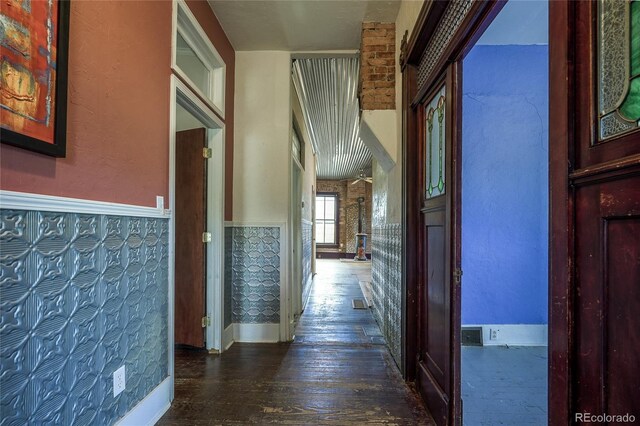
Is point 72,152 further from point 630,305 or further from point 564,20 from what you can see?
point 630,305

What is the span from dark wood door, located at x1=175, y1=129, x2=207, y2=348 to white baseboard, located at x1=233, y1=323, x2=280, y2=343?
0.41 m

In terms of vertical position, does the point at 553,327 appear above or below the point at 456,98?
below

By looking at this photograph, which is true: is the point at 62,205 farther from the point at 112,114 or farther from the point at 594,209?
the point at 594,209

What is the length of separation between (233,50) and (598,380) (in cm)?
371

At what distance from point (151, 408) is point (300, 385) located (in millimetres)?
994

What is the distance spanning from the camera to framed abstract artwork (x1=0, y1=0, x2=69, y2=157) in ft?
3.27

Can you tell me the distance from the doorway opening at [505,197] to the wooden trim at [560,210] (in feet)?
7.06

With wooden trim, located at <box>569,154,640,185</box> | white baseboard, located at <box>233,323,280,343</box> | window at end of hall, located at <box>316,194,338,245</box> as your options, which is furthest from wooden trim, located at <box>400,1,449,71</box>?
window at end of hall, located at <box>316,194,338,245</box>

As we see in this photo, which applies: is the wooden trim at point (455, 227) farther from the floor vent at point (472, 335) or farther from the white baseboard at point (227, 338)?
the white baseboard at point (227, 338)

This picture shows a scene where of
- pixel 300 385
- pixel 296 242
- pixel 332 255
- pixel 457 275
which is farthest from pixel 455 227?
pixel 332 255

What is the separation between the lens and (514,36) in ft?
9.14

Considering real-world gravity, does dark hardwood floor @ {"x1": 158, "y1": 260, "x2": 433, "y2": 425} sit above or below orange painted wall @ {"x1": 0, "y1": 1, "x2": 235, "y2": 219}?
below

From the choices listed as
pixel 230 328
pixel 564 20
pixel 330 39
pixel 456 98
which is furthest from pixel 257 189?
Result: pixel 564 20

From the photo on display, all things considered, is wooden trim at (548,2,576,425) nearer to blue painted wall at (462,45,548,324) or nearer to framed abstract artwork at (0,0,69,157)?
framed abstract artwork at (0,0,69,157)
